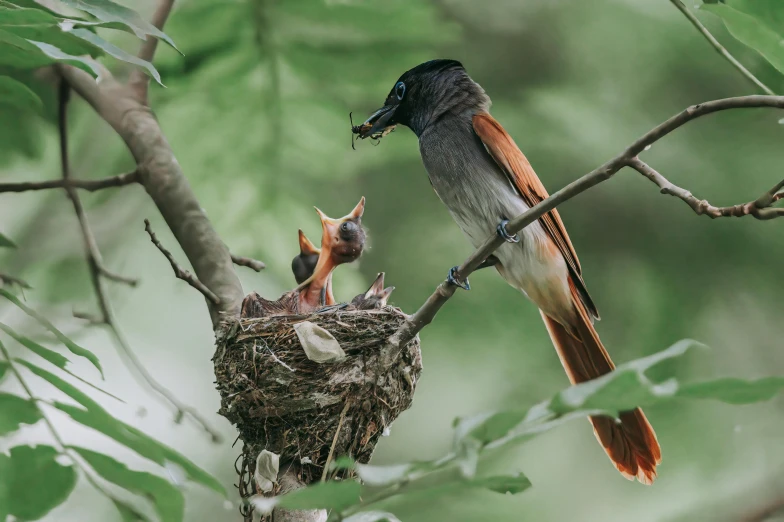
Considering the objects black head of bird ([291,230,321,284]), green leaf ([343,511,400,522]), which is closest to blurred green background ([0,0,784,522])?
black head of bird ([291,230,321,284])

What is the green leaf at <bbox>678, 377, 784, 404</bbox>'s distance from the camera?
0.69 meters

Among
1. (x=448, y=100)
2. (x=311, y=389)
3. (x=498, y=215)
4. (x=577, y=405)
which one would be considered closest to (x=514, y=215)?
(x=498, y=215)

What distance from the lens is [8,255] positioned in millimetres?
3135

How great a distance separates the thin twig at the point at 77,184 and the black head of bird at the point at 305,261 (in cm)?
72

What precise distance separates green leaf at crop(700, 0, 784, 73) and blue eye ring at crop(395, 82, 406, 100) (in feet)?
6.63

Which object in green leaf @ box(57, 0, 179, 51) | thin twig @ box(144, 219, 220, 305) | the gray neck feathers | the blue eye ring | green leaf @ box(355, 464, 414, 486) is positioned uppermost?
the blue eye ring

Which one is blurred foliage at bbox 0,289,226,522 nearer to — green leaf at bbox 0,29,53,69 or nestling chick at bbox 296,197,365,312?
green leaf at bbox 0,29,53,69

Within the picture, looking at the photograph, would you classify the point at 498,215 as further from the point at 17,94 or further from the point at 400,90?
the point at 17,94

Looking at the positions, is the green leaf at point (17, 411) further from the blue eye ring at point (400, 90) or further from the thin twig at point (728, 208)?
the blue eye ring at point (400, 90)

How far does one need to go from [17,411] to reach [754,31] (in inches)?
39.1

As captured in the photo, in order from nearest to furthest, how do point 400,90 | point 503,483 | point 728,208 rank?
point 503,483 → point 728,208 → point 400,90

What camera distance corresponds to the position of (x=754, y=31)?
0.92 m

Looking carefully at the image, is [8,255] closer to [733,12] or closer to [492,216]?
[492,216]

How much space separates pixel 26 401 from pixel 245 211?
2.38 m
